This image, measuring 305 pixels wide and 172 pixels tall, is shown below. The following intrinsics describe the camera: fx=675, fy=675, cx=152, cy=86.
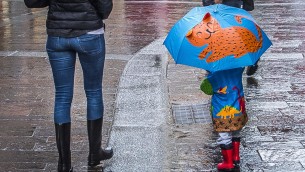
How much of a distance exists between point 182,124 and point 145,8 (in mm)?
12984

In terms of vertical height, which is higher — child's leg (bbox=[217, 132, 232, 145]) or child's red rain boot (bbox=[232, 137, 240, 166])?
child's leg (bbox=[217, 132, 232, 145])

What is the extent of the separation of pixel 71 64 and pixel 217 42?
108 cm

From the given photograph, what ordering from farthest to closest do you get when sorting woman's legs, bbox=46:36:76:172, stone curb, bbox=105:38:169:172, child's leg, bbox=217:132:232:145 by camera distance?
stone curb, bbox=105:38:169:172 → child's leg, bbox=217:132:232:145 → woman's legs, bbox=46:36:76:172

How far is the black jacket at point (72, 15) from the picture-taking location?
4812 mm

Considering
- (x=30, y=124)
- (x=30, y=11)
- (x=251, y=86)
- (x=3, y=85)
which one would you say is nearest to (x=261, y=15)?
(x=30, y=11)

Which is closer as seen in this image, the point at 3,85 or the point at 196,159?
the point at 196,159

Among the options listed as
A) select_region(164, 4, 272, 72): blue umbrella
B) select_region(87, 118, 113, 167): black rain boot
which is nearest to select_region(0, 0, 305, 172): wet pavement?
select_region(87, 118, 113, 167): black rain boot

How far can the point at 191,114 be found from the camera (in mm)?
7082

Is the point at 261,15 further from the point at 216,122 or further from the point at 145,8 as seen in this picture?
the point at 216,122

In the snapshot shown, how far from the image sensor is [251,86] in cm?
834

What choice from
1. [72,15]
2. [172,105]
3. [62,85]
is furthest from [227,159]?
[172,105]

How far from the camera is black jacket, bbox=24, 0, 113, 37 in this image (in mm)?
4812

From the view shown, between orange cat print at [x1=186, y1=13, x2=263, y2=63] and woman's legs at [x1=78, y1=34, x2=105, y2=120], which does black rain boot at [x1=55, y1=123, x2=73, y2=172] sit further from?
orange cat print at [x1=186, y1=13, x2=263, y2=63]

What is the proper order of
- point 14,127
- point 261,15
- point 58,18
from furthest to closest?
point 261,15 < point 14,127 < point 58,18
